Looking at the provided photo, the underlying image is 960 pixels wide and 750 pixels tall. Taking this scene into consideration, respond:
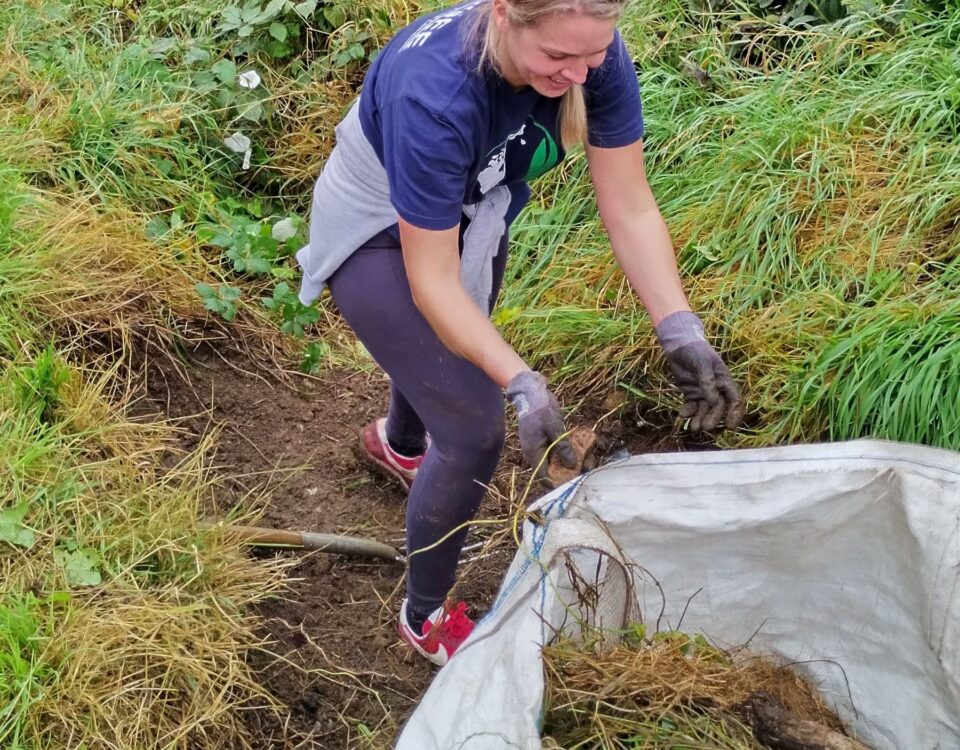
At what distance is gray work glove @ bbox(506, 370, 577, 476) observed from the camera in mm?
1695

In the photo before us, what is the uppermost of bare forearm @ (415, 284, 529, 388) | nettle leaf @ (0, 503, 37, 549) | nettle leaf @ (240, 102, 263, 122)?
bare forearm @ (415, 284, 529, 388)

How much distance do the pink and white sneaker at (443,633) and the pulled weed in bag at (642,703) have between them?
1.43ft

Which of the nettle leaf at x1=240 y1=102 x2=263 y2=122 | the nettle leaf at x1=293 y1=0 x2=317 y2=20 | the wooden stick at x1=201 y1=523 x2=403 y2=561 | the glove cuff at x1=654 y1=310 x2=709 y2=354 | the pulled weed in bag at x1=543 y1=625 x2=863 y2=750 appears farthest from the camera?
the nettle leaf at x1=293 y1=0 x2=317 y2=20

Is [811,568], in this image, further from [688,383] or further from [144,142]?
[144,142]

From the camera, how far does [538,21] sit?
157 cm

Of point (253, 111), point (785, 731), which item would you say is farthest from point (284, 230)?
point (785, 731)

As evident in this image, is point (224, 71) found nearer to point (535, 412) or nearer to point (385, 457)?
point (385, 457)

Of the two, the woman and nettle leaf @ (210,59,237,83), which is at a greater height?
the woman

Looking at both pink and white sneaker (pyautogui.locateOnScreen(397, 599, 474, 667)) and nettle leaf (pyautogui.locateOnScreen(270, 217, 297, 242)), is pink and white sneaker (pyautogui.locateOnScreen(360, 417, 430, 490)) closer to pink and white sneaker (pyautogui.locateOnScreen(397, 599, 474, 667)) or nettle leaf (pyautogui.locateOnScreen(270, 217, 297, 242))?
pink and white sneaker (pyautogui.locateOnScreen(397, 599, 474, 667))

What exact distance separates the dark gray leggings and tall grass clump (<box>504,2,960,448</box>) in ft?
2.60

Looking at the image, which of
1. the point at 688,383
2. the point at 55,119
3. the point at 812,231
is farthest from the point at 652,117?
the point at 55,119

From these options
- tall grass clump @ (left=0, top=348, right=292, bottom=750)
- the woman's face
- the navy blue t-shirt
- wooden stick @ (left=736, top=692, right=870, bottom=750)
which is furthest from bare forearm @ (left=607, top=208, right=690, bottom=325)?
tall grass clump @ (left=0, top=348, right=292, bottom=750)

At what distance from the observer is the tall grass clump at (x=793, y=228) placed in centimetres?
233

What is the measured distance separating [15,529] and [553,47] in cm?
150
